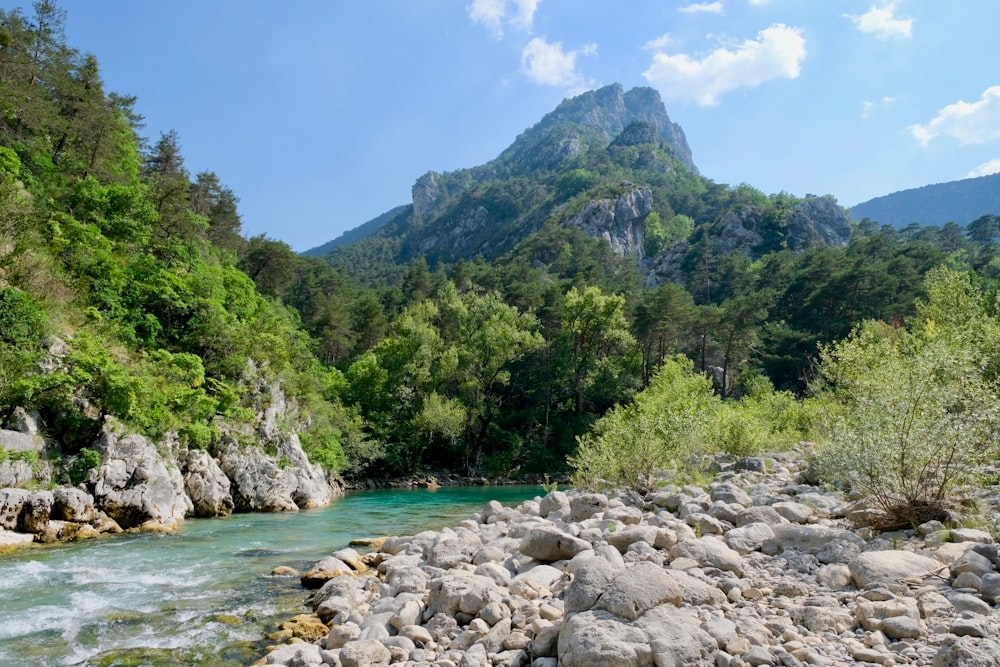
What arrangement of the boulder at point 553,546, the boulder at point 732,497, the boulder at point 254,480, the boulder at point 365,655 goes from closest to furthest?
the boulder at point 365,655 < the boulder at point 553,546 < the boulder at point 732,497 < the boulder at point 254,480

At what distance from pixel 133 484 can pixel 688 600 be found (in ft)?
61.6

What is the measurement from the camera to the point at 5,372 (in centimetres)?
1585

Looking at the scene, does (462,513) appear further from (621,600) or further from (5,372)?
(621,600)

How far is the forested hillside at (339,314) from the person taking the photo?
20969 millimetres

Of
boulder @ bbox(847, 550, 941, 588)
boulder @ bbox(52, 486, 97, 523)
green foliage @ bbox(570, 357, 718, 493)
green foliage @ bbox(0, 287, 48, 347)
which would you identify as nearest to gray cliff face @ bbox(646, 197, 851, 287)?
green foliage @ bbox(570, 357, 718, 493)

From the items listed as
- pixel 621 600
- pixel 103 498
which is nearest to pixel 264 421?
pixel 103 498

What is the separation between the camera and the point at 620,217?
126 metres

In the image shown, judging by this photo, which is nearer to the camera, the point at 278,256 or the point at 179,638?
the point at 179,638

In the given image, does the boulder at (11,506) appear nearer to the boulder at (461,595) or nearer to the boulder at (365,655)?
the boulder at (365,655)

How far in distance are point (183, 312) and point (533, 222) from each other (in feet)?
382

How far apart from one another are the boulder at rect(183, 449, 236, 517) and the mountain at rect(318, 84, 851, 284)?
92.8m

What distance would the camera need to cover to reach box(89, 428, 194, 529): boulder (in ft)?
57.3

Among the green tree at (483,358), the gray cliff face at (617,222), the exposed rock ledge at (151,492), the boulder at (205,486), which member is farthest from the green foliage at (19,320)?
the gray cliff face at (617,222)

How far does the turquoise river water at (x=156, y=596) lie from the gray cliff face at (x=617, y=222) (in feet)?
361
